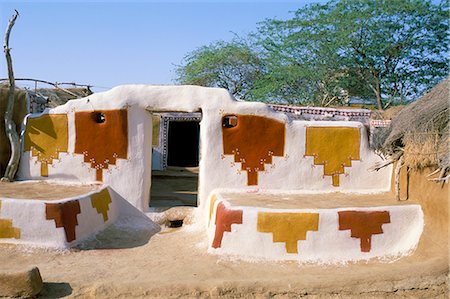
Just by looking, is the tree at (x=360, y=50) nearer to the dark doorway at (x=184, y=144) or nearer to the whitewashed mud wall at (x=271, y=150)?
the dark doorway at (x=184, y=144)

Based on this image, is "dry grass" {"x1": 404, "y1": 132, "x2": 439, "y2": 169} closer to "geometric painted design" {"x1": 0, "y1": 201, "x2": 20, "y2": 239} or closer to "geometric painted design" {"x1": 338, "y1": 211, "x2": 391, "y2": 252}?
"geometric painted design" {"x1": 338, "y1": 211, "x2": 391, "y2": 252}

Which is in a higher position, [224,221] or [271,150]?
[271,150]

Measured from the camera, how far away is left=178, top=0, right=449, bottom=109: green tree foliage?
1756cm

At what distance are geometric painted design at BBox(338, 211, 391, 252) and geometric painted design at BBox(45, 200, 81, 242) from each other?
3906 mm

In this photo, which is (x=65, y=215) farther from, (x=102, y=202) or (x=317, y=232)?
(x=317, y=232)

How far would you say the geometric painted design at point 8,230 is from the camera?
6.88 meters

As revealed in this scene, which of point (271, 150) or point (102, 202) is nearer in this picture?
point (102, 202)

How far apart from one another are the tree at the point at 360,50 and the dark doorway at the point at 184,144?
4.11m

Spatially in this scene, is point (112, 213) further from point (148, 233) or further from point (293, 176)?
point (293, 176)

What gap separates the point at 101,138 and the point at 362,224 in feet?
15.8

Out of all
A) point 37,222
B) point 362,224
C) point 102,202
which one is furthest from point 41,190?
point 362,224

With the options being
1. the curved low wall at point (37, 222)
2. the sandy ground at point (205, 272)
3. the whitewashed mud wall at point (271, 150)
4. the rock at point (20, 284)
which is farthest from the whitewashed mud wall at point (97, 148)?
the rock at point (20, 284)

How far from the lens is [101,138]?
8.57 meters

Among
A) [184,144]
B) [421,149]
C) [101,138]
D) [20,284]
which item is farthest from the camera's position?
[184,144]
